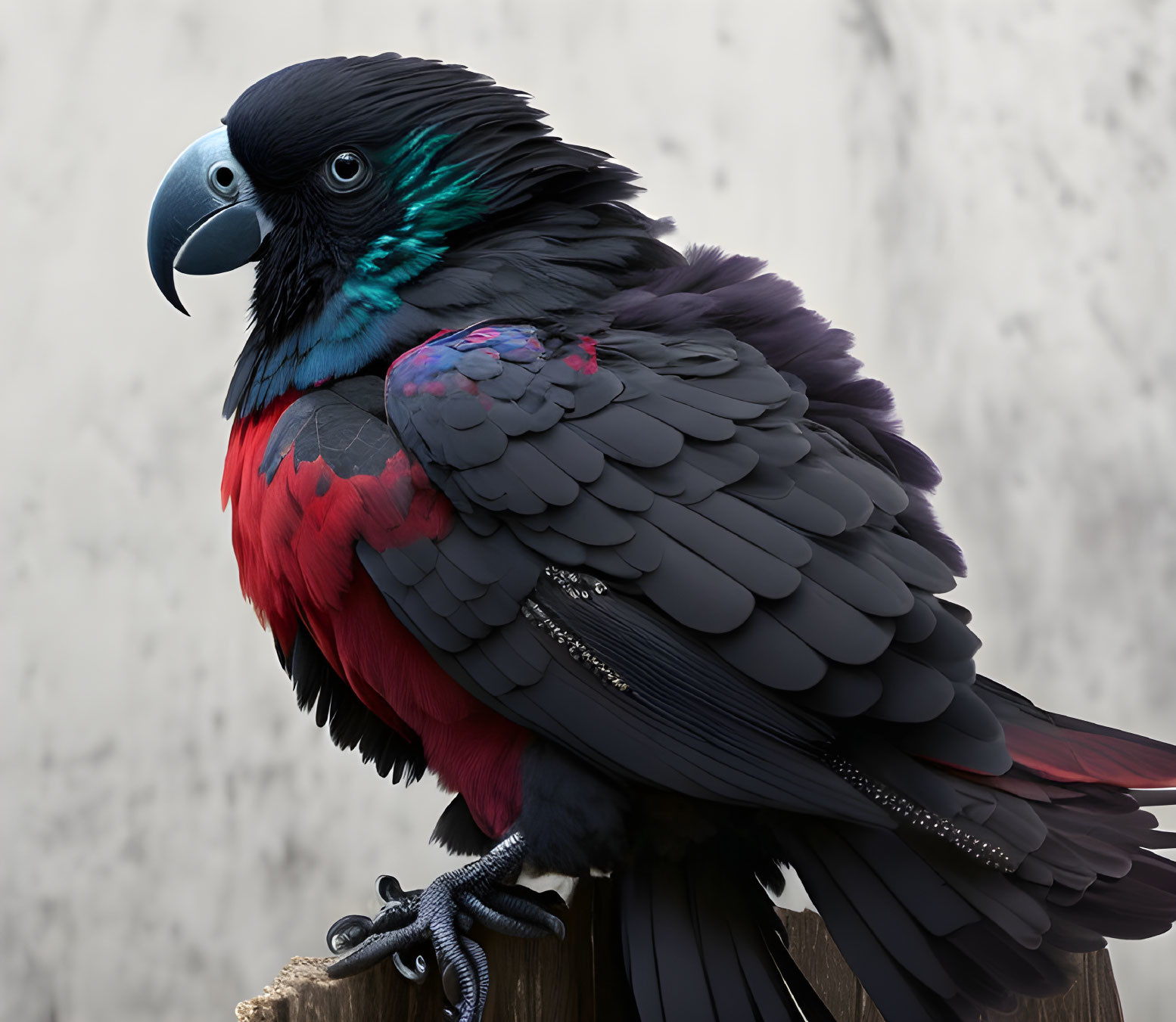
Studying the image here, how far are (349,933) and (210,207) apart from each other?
2.23ft

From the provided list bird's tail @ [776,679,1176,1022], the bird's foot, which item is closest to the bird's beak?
the bird's foot

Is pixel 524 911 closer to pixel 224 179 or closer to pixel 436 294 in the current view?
pixel 436 294

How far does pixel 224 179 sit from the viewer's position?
110 cm

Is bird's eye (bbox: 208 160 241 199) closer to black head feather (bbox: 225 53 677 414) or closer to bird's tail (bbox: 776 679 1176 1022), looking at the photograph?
black head feather (bbox: 225 53 677 414)

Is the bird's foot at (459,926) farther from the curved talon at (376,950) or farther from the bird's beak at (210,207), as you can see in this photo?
the bird's beak at (210,207)

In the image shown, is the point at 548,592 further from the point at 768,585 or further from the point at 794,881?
the point at 794,881

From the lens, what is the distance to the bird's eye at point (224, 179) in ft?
3.58

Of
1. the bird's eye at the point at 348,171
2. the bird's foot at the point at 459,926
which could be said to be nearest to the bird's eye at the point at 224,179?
the bird's eye at the point at 348,171

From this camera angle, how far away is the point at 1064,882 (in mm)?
877

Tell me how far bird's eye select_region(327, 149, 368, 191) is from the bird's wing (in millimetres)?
222

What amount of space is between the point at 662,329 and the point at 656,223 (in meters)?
0.18

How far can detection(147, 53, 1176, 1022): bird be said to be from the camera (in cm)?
88

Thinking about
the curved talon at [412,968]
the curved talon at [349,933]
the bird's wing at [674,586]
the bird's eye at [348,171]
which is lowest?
the curved talon at [412,968]

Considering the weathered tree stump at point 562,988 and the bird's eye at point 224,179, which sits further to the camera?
the bird's eye at point 224,179
